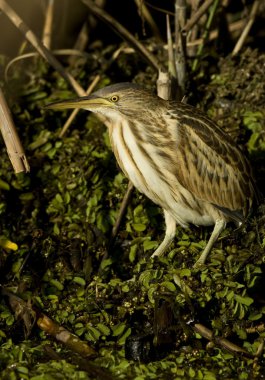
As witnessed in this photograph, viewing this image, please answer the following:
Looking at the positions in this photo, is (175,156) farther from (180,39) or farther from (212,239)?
(180,39)

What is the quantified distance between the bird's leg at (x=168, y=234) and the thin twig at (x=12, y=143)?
0.96m

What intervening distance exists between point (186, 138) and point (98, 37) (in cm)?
236

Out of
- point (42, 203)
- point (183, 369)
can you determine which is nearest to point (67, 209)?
point (42, 203)

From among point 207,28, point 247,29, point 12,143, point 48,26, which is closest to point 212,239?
point 12,143

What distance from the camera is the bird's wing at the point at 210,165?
418 centimetres

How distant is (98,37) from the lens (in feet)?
20.6

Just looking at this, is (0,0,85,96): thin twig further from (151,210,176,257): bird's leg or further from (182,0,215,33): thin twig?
(151,210,176,257): bird's leg

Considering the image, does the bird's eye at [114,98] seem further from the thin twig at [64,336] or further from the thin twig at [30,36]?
the thin twig at [64,336]

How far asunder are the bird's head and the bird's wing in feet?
0.51

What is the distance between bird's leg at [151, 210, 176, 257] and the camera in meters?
4.39

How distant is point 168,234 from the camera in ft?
14.6

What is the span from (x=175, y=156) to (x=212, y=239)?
0.49m

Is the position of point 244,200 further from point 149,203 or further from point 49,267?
point 49,267

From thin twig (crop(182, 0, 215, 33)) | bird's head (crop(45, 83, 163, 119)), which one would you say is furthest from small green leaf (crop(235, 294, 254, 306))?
thin twig (crop(182, 0, 215, 33))
